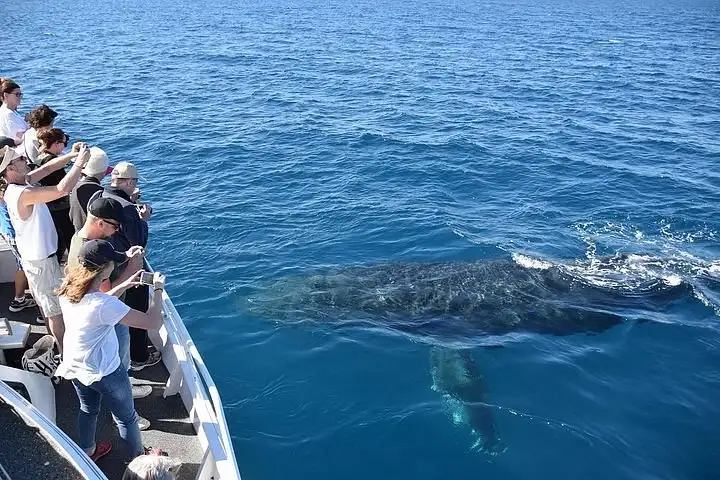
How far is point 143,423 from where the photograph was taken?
7766 mm

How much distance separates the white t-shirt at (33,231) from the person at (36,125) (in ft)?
5.84

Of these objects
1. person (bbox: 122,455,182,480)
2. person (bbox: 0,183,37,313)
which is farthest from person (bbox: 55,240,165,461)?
person (bbox: 0,183,37,313)

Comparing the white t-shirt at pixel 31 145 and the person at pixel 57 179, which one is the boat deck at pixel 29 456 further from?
the white t-shirt at pixel 31 145

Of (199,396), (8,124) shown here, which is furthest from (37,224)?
(8,124)

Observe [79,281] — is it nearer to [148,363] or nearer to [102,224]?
[102,224]

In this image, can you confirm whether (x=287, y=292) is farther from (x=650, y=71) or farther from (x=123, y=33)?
(x=123, y=33)

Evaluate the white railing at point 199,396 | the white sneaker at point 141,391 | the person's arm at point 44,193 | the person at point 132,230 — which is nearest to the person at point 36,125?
the person's arm at point 44,193

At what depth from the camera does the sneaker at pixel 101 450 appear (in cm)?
707

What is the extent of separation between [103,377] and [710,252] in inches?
611

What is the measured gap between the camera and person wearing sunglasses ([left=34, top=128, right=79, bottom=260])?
28.6 feet

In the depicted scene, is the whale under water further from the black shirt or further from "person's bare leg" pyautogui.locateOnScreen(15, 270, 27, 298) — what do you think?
the black shirt

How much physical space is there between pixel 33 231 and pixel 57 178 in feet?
6.37

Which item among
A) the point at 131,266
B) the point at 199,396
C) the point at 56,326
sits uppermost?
the point at 131,266

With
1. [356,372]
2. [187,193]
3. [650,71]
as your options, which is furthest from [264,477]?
[650,71]
